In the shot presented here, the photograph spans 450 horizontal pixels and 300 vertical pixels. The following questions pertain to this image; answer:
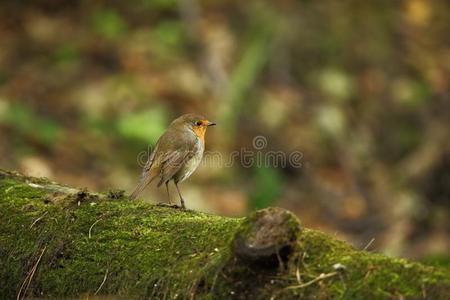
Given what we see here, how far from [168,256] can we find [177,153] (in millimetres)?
2254

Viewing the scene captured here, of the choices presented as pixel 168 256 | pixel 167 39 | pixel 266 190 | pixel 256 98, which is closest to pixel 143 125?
pixel 256 98

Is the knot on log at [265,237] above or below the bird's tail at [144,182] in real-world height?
below

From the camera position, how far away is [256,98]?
429 inches

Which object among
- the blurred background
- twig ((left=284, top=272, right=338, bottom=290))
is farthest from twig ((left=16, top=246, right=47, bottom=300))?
the blurred background

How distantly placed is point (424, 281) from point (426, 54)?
32.3ft

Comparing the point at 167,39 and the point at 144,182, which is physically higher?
the point at 167,39

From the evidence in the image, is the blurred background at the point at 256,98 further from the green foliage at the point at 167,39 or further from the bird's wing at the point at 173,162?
the bird's wing at the point at 173,162

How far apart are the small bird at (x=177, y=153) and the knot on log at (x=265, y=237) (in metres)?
2.40

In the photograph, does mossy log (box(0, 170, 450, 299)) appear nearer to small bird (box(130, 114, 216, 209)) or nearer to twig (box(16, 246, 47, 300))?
twig (box(16, 246, 47, 300))

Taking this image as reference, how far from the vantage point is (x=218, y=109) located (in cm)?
1050

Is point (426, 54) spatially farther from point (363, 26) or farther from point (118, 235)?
point (118, 235)

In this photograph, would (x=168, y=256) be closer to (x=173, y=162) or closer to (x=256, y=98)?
(x=173, y=162)

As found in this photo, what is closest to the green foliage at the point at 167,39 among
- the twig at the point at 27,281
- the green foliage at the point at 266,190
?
the green foliage at the point at 266,190

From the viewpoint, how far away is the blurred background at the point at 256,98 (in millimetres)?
9492
